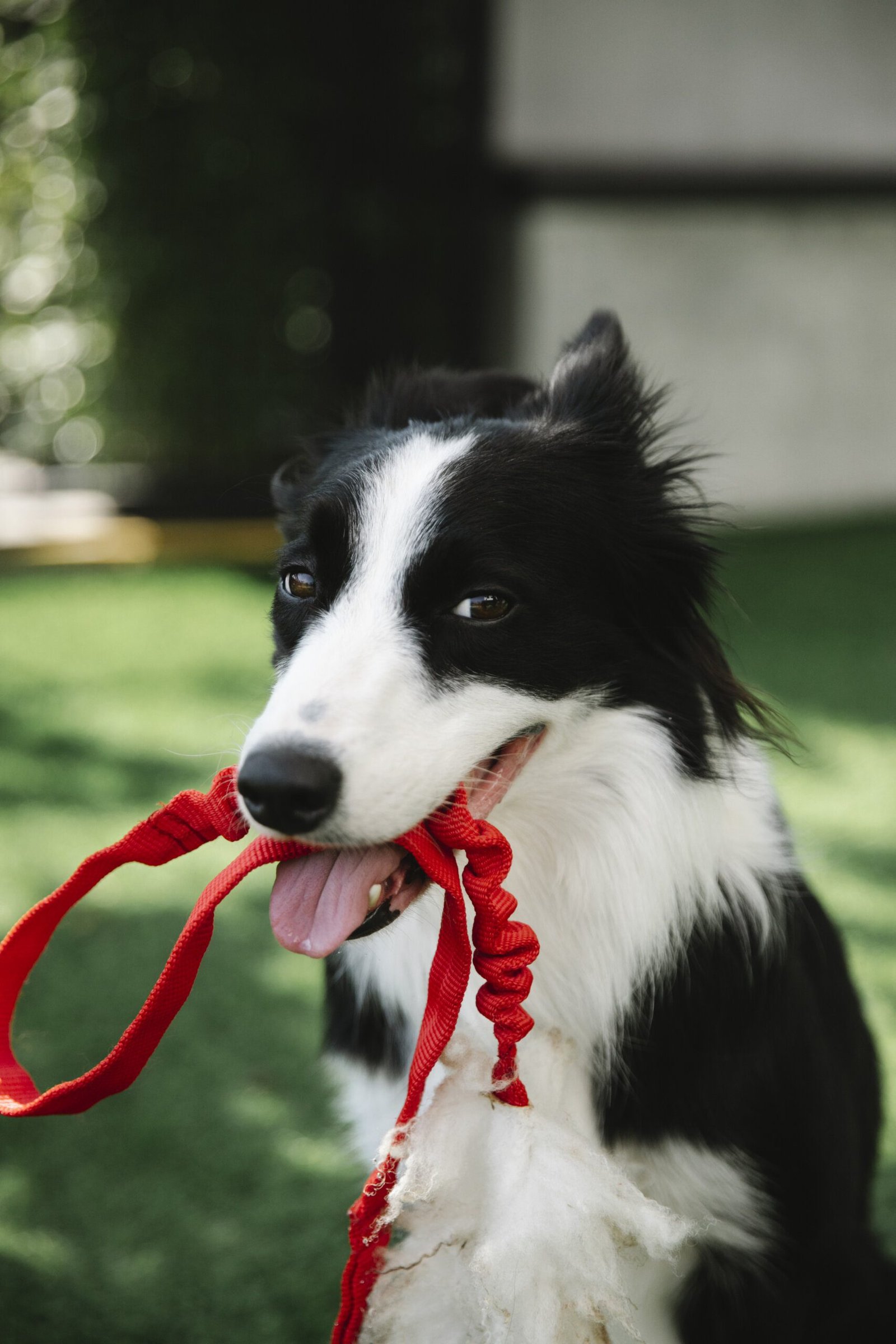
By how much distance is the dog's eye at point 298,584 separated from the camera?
5.51 feet

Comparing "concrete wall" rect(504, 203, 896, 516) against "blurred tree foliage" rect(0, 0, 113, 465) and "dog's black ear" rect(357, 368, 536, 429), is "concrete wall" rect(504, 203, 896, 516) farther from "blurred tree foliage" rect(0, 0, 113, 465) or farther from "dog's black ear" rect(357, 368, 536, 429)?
"dog's black ear" rect(357, 368, 536, 429)

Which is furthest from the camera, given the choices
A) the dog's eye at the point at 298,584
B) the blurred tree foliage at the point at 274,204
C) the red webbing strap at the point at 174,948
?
the blurred tree foliage at the point at 274,204

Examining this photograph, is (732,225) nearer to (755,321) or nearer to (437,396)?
(755,321)

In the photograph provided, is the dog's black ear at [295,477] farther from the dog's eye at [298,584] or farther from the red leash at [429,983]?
the red leash at [429,983]

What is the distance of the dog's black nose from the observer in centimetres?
131

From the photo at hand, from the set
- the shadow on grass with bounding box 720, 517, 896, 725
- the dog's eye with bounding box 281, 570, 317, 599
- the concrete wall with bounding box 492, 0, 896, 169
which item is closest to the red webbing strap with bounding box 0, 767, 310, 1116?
the dog's eye with bounding box 281, 570, 317, 599

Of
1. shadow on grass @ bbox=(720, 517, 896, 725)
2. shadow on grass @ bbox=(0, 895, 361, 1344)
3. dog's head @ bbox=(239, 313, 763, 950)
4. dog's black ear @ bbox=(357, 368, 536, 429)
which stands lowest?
shadow on grass @ bbox=(0, 895, 361, 1344)

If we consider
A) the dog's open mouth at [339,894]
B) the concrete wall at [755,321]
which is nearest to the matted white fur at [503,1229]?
the dog's open mouth at [339,894]

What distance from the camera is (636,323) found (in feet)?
24.6

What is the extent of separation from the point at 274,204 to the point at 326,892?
6.87 metres

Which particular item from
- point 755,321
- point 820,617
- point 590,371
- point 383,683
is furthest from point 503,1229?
point 755,321

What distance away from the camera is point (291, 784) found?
1.31 metres

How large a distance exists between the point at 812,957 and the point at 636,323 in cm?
619

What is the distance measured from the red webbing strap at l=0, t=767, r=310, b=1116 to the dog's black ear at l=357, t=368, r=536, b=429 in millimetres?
788
